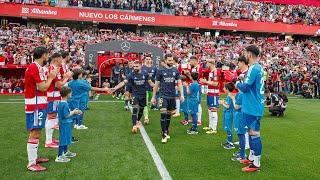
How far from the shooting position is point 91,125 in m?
12.1

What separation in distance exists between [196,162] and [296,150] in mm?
2684

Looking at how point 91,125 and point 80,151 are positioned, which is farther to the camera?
point 91,125

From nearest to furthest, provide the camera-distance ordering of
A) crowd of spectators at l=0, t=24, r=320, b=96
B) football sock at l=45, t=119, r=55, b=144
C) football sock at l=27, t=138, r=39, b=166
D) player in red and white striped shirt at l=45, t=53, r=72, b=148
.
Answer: football sock at l=27, t=138, r=39, b=166
player in red and white striped shirt at l=45, t=53, r=72, b=148
football sock at l=45, t=119, r=55, b=144
crowd of spectators at l=0, t=24, r=320, b=96

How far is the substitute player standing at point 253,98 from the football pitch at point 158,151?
0.52 meters

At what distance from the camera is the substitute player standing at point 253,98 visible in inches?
275

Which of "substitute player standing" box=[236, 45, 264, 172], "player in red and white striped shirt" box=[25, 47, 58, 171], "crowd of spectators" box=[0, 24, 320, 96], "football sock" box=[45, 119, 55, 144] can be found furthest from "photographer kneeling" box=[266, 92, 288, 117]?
"player in red and white striped shirt" box=[25, 47, 58, 171]

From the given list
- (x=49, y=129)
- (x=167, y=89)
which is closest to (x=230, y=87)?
(x=167, y=89)

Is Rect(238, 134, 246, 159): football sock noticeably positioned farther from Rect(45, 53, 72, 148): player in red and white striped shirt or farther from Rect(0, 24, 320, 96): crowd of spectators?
Rect(0, 24, 320, 96): crowd of spectators

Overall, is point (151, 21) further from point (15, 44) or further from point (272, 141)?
point (272, 141)

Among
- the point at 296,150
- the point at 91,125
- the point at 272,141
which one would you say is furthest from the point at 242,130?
the point at 91,125

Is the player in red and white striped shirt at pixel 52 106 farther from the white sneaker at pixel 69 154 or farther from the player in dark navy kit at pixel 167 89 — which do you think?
the player in dark navy kit at pixel 167 89

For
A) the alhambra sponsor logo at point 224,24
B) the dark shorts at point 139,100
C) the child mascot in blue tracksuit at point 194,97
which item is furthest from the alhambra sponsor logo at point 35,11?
the child mascot in blue tracksuit at point 194,97

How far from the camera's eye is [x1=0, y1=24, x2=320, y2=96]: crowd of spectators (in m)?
26.0

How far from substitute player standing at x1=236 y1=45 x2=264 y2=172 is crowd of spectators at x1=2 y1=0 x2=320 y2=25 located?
31698 mm
